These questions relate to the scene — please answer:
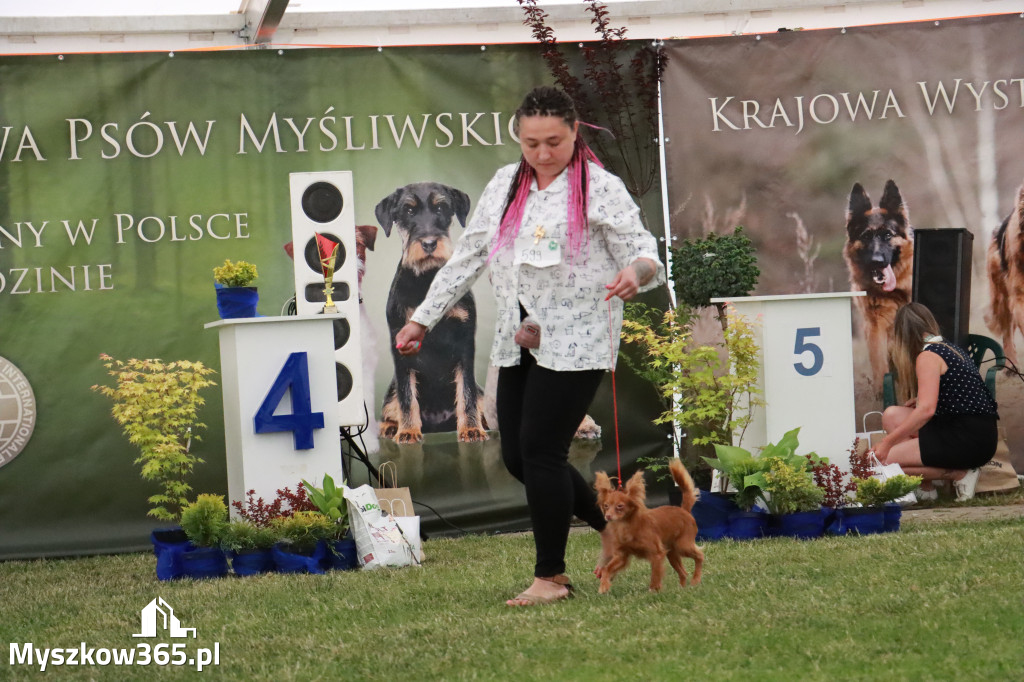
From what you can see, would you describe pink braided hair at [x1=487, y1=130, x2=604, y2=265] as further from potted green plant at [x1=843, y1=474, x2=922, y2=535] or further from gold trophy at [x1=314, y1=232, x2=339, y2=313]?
potted green plant at [x1=843, y1=474, x2=922, y2=535]

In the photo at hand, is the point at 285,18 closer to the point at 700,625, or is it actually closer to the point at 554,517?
the point at 554,517

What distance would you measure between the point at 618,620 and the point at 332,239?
2.77 meters

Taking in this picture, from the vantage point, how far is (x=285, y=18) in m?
6.31

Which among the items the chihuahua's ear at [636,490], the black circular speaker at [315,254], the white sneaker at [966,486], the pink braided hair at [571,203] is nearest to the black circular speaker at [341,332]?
the black circular speaker at [315,254]

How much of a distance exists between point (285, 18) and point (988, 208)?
149 inches

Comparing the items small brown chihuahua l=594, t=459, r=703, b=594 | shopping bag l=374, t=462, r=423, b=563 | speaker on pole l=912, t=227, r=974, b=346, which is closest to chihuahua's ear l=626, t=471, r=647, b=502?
small brown chihuahua l=594, t=459, r=703, b=594

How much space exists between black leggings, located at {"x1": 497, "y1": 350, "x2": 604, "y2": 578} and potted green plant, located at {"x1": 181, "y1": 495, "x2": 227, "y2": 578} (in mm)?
1691

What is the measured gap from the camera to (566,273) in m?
3.37

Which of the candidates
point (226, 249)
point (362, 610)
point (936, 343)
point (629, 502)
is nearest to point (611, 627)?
point (629, 502)

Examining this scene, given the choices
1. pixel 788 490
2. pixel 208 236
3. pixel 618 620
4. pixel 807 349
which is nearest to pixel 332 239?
pixel 208 236

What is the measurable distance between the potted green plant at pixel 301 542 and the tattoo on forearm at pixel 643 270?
6.63ft

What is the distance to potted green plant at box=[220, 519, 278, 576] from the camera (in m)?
4.65

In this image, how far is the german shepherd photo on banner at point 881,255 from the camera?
641 centimetres

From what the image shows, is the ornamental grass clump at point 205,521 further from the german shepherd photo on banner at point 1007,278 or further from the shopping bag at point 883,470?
the german shepherd photo on banner at point 1007,278
